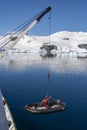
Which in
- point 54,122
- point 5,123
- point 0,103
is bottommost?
point 54,122

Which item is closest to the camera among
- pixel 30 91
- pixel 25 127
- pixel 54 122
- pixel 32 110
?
pixel 25 127

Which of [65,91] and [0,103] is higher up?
[0,103]

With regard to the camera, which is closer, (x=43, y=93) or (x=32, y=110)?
(x=32, y=110)

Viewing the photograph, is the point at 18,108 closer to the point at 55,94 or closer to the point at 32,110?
the point at 32,110

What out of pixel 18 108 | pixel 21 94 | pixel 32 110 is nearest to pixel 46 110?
pixel 32 110

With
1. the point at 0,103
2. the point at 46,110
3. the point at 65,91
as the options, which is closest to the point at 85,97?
the point at 65,91

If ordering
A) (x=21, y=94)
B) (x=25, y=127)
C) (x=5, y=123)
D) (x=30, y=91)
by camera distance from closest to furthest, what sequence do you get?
(x=5, y=123)
(x=25, y=127)
(x=21, y=94)
(x=30, y=91)

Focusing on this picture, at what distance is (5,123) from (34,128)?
54.1ft

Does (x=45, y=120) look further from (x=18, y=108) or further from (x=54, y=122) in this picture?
(x=18, y=108)

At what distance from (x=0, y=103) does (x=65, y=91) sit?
50.2m

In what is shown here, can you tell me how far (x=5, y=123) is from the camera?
29.4 meters

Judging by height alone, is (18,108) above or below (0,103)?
below

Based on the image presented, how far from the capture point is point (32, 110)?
53.1 metres

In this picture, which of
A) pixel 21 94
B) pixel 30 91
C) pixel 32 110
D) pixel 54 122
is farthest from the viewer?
pixel 30 91
